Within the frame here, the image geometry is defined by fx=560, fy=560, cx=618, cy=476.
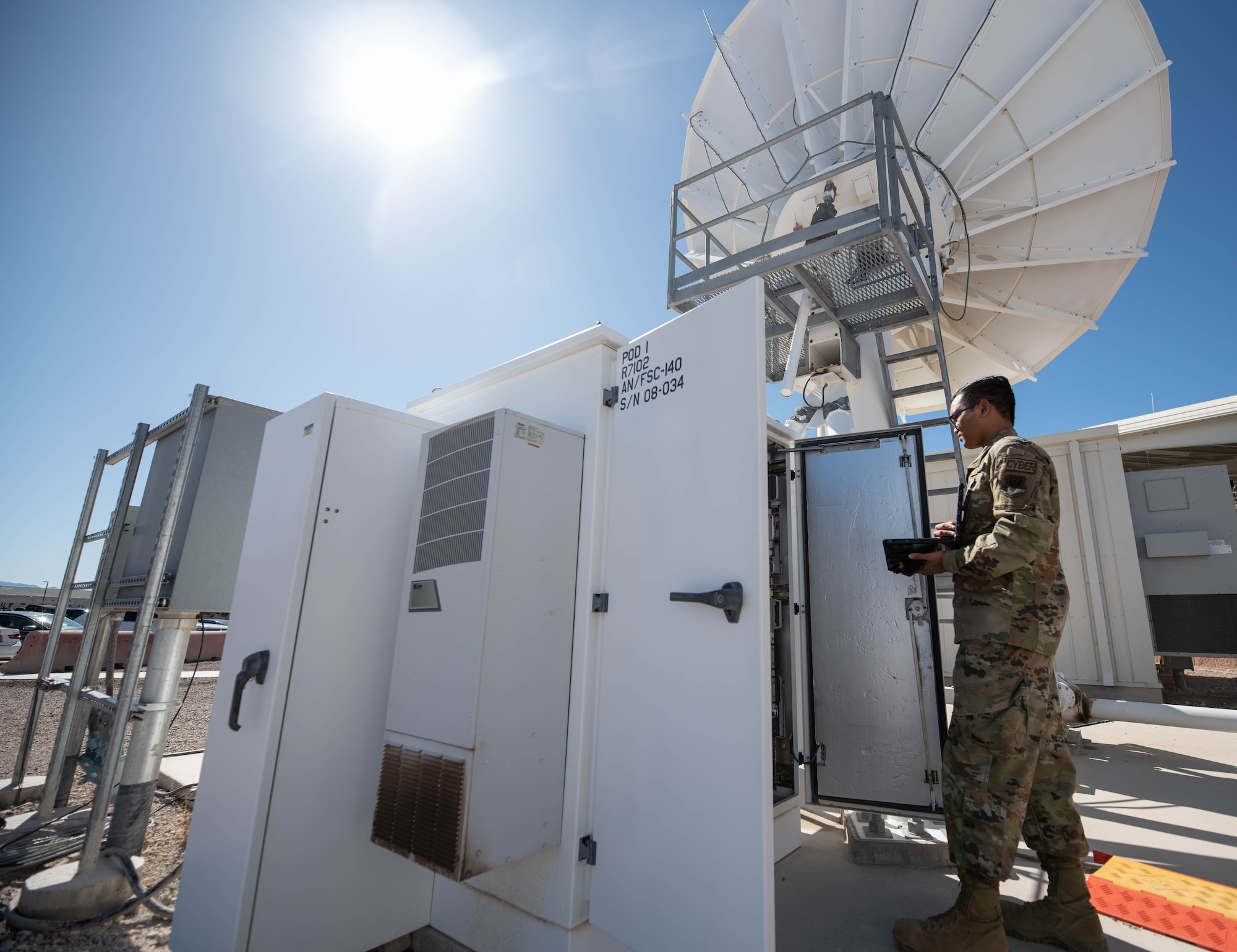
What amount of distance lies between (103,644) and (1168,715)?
6551 mm

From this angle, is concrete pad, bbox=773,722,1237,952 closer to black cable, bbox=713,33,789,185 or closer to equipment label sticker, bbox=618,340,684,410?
equipment label sticker, bbox=618,340,684,410

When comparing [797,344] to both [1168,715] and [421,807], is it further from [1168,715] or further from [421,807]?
[421,807]

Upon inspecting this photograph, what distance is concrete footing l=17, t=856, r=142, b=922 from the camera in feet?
8.35

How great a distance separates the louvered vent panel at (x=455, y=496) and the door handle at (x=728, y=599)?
0.88 meters

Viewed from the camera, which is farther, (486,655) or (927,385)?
(927,385)

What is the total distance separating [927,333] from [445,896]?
26.4 feet

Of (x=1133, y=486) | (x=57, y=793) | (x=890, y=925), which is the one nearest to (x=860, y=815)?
(x=890, y=925)

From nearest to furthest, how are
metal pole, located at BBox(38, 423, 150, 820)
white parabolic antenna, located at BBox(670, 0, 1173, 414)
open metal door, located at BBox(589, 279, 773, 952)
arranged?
open metal door, located at BBox(589, 279, 773, 952) < metal pole, located at BBox(38, 423, 150, 820) < white parabolic antenna, located at BBox(670, 0, 1173, 414)

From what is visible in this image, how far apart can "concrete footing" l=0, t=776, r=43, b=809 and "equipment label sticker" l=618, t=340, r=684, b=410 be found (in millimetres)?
4731

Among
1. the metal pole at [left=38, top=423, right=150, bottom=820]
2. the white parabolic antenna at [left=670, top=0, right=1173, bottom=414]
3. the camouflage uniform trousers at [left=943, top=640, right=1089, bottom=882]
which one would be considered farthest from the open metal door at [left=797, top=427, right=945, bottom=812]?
the metal pole at [left=38, top=423, right=150, bottom=820]

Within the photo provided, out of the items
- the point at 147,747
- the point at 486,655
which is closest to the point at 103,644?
the point at 147,747

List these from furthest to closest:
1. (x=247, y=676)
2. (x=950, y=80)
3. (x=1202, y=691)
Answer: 1. (x=1202, y=691)
2. (x=950, y=80)
3. (x=247, y=676)

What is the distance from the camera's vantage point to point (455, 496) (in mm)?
2307

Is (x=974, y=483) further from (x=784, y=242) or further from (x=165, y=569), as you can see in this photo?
(x=165, y=569)
